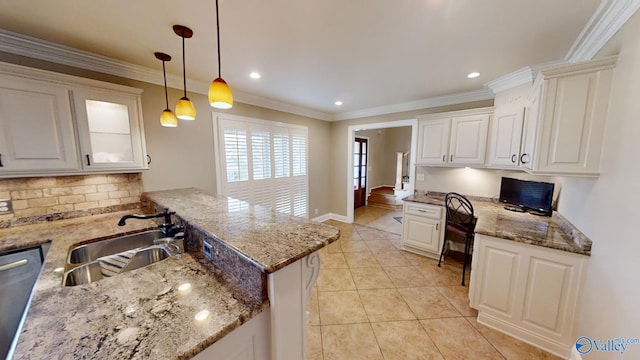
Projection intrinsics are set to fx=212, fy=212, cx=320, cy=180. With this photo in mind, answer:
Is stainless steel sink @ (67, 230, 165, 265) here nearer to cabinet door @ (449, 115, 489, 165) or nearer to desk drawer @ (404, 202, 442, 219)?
desk drawer @ (404, 202, 442, 219)

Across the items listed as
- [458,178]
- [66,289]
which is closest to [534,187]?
[458,178]

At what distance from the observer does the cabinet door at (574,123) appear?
1.48 metres

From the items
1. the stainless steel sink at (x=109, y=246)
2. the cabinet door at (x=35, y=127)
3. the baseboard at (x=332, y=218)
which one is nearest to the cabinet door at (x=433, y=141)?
the baseboard at (x=332, y=218)

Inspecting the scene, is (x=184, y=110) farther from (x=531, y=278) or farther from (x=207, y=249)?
(x=531, y=278)

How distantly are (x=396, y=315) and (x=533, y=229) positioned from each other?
1.47m

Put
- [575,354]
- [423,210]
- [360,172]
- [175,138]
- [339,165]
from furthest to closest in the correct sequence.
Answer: [360,172] → [339,165] → [423,210] → [175,138] → [575,354]

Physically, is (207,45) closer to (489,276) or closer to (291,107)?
(291,107)

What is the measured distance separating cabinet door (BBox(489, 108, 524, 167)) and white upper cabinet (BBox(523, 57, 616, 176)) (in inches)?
30.5

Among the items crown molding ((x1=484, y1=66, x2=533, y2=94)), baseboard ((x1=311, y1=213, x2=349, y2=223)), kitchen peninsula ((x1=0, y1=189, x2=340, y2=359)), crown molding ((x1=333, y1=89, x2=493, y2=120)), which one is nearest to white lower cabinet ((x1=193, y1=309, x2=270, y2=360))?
kitchen peninsula ((x1=0, y1=189, x2=340, y2=359))

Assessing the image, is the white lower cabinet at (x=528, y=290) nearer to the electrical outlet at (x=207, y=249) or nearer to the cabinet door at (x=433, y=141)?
the cabinet door at (x=433, y=141)

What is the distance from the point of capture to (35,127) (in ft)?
5.59

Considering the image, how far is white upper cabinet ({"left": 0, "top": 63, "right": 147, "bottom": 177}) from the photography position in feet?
5.31

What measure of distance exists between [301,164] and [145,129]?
2.51 m

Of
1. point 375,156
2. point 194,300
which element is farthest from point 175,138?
point 375,156
